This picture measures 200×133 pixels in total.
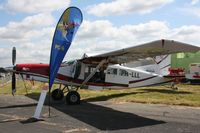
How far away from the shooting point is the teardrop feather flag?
11430mm

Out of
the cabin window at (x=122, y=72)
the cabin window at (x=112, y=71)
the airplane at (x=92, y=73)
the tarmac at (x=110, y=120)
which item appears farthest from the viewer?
the cabin window at (x=122, y=72)

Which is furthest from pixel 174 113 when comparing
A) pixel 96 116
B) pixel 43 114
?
→ pixel 43 114

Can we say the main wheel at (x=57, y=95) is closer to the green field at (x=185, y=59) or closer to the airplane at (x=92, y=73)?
the airplane at (x=92, y=73)

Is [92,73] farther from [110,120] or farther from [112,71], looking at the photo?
[110,120]

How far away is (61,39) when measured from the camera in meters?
11.5

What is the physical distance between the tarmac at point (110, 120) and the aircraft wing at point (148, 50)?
7.28 ft

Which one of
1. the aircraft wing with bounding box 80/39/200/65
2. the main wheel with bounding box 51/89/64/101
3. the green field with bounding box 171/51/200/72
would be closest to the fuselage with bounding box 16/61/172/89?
the aircraft wing with bounding box 80/39/200/65

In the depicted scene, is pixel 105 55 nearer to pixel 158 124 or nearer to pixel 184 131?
pixel 158 124

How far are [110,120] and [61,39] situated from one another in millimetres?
3151

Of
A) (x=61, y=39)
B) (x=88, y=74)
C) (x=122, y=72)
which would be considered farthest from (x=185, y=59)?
(x=61, y=39)

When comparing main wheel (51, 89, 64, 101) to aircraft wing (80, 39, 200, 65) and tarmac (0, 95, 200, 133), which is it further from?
tarmac (0, 95, 200, 133)

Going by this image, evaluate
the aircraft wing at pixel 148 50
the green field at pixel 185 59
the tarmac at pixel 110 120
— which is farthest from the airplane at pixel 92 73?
the green field at pixel 185 59

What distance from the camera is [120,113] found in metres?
12.4

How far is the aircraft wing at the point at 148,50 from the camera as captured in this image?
11.1 meters
